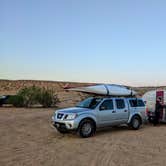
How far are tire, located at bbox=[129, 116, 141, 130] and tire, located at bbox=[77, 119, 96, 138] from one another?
110 inches

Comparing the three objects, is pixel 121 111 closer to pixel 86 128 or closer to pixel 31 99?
pixel 86 128

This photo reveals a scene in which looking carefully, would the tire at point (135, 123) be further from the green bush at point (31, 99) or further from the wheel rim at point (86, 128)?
the green bush at point (31, 99)

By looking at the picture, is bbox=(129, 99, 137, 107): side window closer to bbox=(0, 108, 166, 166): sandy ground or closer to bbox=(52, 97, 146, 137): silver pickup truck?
bbox=(52, 97, 146, 137): silver pickup truck

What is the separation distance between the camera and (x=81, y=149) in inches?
389

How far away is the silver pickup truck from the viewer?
40.9ft

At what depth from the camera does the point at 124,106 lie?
48.5ft

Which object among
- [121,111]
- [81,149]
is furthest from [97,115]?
[81,149]

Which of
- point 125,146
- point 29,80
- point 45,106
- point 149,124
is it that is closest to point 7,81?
point 29,80

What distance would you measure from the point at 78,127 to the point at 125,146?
2631 mm

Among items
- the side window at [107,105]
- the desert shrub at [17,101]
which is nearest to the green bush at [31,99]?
the desert shrub at [17,101]

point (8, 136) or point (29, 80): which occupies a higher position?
point (29, 80)

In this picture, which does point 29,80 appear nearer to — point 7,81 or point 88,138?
point 7,81

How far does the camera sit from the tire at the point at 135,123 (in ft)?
49.1

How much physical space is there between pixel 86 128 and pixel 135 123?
354 centimetres
